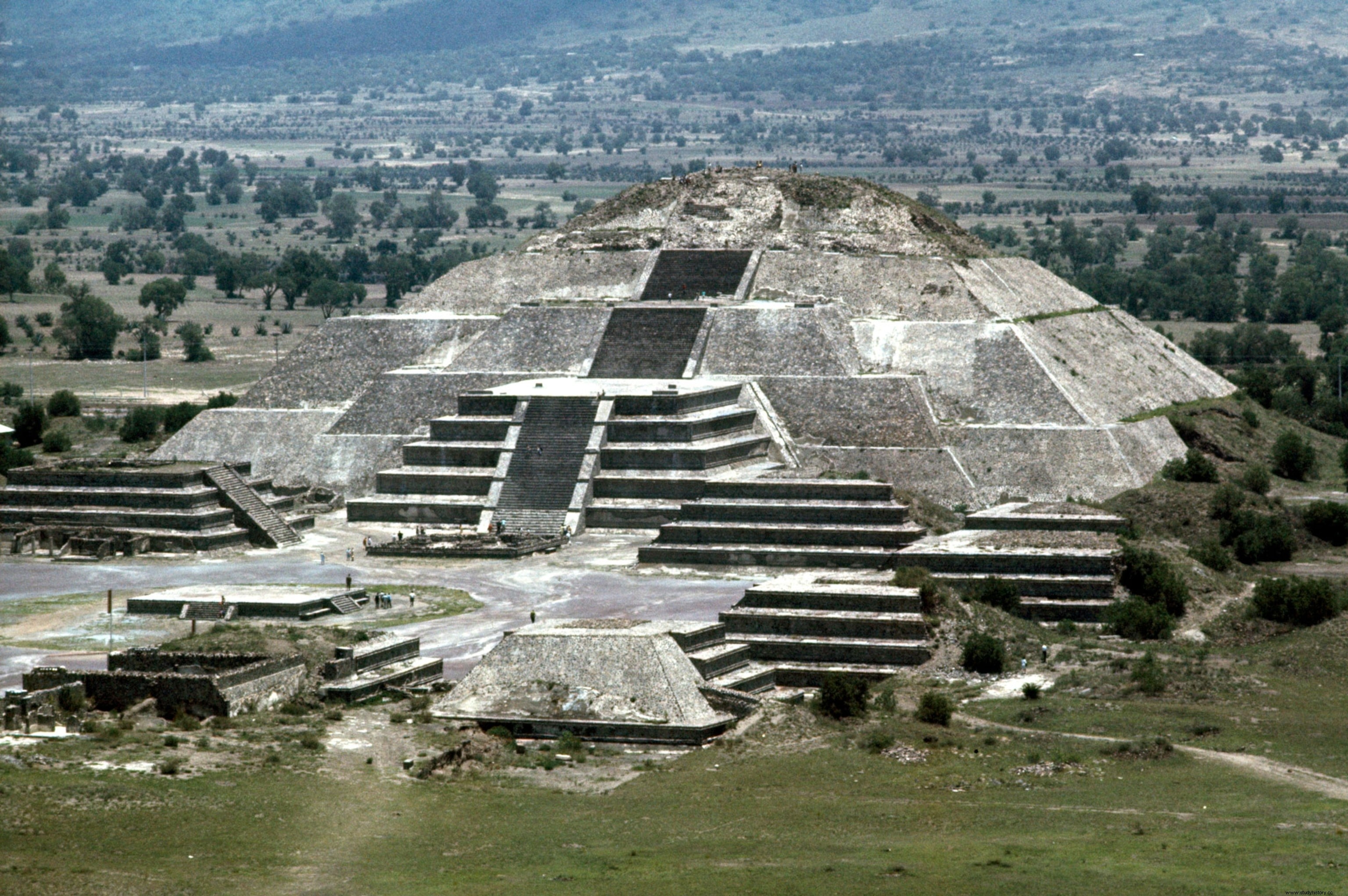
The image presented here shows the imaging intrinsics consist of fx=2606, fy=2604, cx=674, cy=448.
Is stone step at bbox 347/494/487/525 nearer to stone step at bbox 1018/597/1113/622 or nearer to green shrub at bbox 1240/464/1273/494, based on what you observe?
stone step at bbox 1018/597/1113/622

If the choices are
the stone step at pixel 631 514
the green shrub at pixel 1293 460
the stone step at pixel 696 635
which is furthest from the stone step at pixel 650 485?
the stone step at pixel 696 635

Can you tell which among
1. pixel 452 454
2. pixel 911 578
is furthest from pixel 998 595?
pixel 452 454

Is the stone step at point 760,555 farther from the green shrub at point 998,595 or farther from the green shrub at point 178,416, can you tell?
the green shrub at point 178,416

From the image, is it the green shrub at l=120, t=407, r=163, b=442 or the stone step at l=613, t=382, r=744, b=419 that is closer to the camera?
the stone step at l=613, t=382, r=744, b=419

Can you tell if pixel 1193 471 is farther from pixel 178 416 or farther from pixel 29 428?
pixel 29 428

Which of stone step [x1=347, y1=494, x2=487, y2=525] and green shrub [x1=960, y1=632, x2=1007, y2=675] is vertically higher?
green shrub [x1=960, y1=632, x2=1007, y2=675]

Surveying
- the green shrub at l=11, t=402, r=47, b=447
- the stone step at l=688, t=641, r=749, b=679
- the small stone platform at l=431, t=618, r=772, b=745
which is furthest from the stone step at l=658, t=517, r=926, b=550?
the green shrub at l=11, t=402, r=47, b=447
